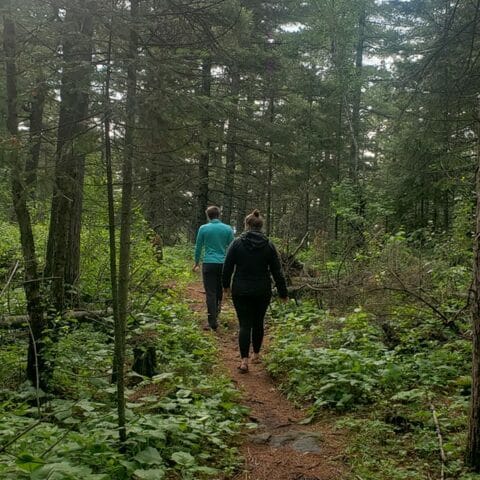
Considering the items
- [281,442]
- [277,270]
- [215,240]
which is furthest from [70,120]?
[215,240]

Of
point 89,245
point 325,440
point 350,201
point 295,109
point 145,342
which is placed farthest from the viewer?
point 295,109

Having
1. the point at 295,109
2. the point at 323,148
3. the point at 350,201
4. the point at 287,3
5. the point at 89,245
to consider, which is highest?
the point at 287,3

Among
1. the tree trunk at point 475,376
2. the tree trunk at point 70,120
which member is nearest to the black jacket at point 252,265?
the tree trunk at point 70,120

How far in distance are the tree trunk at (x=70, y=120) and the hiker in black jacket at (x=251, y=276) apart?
2.30 metres

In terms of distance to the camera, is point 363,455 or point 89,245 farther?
point 89,245

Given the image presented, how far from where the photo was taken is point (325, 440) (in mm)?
4434

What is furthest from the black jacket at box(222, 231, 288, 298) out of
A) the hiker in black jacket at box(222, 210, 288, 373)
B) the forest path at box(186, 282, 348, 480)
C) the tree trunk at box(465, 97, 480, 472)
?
the tree trunk at box(465, 97, 480, 472)

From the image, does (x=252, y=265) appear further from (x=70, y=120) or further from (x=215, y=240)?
(x=70, y=120)

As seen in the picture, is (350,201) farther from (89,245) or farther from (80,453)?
(80,453)

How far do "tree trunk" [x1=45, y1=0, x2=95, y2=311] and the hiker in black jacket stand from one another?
2299mm

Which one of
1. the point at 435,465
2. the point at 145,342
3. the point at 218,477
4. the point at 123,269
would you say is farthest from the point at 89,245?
the point at 435,465

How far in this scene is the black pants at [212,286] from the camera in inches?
333

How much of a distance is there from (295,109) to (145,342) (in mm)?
17491

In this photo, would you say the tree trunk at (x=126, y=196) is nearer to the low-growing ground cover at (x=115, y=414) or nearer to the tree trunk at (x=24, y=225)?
the low-growing ground cover at (x=115, y=414)
